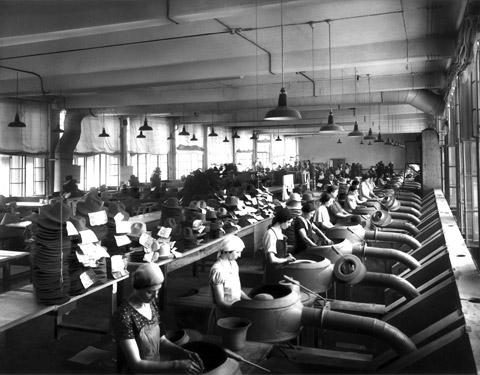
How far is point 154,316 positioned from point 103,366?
171cm

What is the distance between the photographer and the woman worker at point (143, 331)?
9.82 ft

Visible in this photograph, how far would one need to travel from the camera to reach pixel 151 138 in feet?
75.4

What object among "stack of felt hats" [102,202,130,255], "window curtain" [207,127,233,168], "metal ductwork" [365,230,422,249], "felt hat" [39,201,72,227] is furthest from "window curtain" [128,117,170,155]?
→ "felt hat" [39,201,72,227]

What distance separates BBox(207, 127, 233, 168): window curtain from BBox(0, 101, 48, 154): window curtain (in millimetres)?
11714

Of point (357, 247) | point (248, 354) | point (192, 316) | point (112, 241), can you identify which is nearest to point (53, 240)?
point (112, 241)

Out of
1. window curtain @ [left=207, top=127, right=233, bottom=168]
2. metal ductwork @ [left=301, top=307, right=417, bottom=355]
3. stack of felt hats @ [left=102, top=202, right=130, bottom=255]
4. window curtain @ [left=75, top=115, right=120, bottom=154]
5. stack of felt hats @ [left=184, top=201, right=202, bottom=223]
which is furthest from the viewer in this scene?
window curtain @ [left=207, top=127, right=233, bottom=168]

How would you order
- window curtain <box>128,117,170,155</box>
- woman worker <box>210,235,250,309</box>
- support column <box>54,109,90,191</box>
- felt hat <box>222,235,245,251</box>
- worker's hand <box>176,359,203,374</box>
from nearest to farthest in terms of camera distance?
worker's hand <box>176,359,203,374</box> < woman worker <box>210,235,250,309</box> < felt hat <box>222,235,245,251</box> < support column <box>54,109,90,191</box> < window curtain <box>128,117,170,155</box>

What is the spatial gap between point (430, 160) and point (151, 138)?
13.4 meters

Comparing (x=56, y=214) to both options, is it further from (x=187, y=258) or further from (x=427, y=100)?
(x=427, y=100)

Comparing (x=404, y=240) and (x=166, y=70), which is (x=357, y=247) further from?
(x=166, y=70)

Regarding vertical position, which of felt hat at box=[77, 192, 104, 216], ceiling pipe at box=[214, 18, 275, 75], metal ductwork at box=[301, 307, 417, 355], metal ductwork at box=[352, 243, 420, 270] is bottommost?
metal ductwork at box=[301, 307, 417, 355]

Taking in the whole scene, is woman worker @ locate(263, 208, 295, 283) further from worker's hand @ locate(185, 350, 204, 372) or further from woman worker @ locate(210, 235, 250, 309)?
worker's hand @ locate(185, 350, 204, 372)

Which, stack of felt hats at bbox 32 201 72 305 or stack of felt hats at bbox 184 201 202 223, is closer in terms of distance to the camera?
stack of felt hats at bbox 32 201 72 305

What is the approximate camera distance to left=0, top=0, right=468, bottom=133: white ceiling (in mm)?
6965
